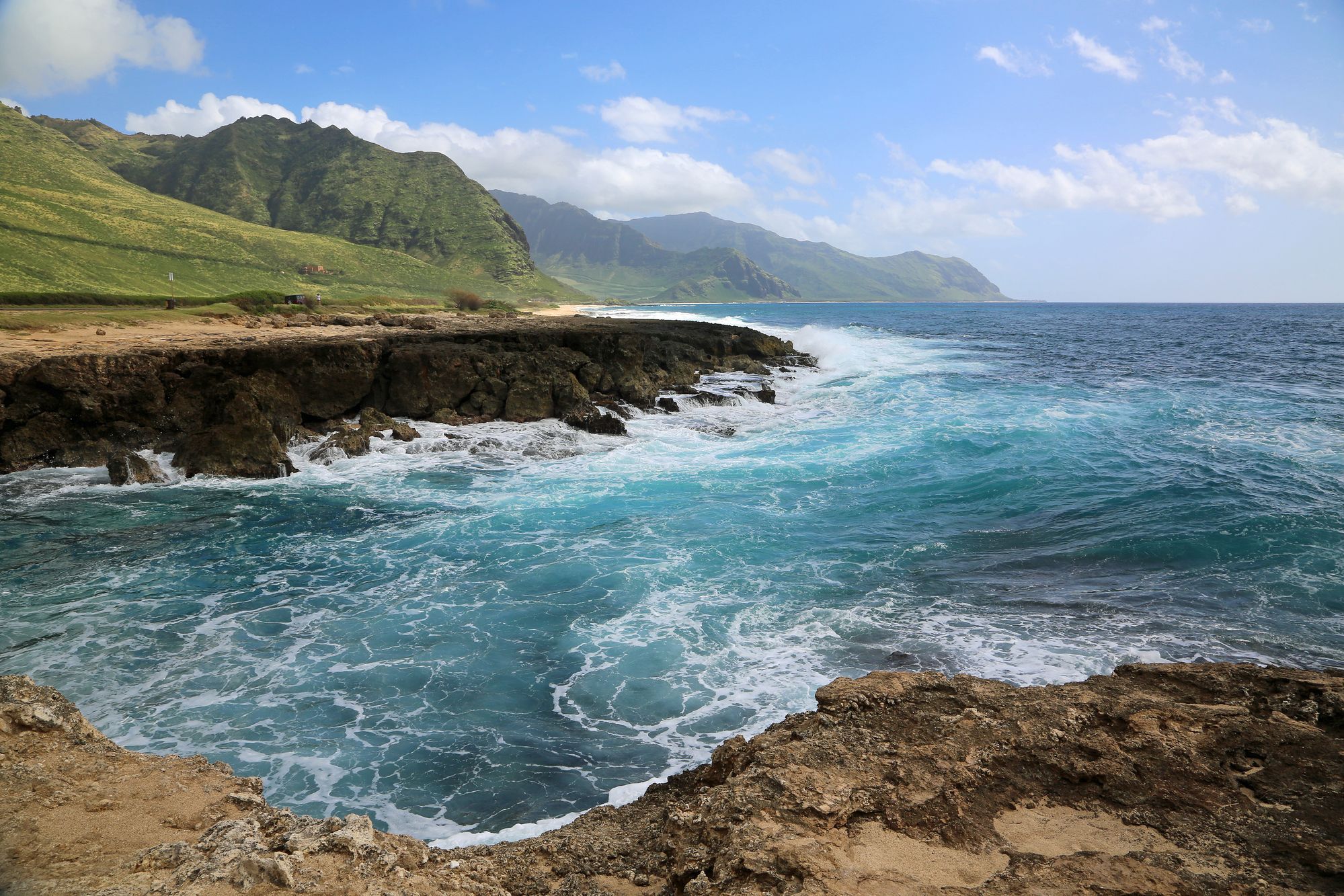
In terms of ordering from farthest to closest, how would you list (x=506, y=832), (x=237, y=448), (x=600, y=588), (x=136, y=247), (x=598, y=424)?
(x=136, y=247) → (x=598, y=424) → (x=237, y=448) → (x=600, y=588) → (x=506, y=832)

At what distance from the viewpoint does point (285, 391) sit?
19672mm

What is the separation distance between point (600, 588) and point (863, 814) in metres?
7.48

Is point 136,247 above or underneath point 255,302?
above

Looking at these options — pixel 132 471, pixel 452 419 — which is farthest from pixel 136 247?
pixel 132 471

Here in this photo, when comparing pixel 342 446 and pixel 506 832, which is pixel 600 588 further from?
pixel 342 446

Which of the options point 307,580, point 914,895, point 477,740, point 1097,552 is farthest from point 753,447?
point 914,895

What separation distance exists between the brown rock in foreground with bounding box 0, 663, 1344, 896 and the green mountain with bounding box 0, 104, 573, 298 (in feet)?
144

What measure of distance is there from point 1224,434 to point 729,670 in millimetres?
20173

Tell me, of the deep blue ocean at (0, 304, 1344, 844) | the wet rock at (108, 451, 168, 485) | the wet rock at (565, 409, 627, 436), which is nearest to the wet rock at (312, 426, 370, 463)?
the deep blue ocean at (0, 304, 1344, 844)

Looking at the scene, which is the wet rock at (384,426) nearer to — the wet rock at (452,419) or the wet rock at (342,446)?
the wet rock at (342,446)

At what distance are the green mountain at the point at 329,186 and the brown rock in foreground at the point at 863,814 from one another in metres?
116

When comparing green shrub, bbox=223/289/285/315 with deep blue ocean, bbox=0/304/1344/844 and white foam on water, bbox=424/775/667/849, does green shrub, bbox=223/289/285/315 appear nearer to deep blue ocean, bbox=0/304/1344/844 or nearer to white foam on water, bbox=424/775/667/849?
deep blue ocean, bbox=0/304/1344/844

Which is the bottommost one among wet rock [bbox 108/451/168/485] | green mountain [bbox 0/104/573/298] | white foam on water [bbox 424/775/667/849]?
white foam on water [bbox 424/775/667/849]

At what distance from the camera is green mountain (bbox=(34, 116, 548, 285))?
11750cm
